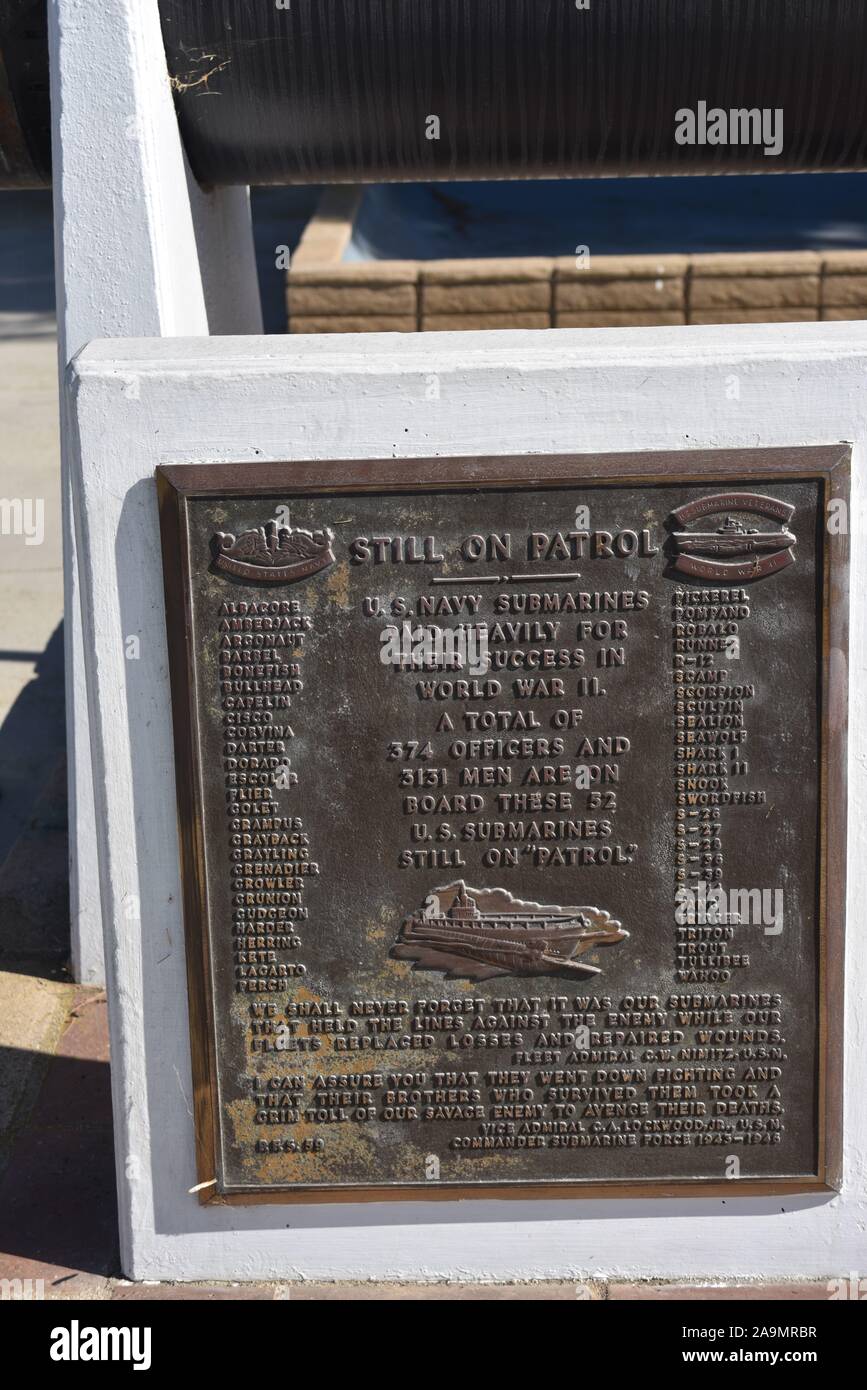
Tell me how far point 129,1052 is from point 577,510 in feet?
5.04

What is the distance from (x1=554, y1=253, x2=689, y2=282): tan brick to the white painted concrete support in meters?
3.97

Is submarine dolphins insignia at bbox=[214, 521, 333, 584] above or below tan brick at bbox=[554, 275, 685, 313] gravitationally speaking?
below

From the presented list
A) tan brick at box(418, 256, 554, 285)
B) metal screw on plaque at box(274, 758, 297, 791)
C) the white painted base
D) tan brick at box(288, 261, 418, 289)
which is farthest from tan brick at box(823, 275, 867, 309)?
metal screw on plaque at box(274, 758, 297, 791)

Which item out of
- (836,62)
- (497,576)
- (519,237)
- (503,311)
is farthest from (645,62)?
→ (519,237)

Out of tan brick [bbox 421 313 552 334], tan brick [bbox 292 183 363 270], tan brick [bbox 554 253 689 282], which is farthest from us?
tan brick [bbox 292 183 363 270]

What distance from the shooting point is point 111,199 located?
12.4 feet

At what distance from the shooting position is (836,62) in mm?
3830

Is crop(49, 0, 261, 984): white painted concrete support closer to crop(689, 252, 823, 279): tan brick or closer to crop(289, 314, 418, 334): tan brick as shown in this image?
crop(289, 314, 418, 334): tan brick

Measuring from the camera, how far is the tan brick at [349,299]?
770 cm

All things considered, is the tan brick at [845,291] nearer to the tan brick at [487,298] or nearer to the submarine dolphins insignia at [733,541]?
the tan brick at [487,298]

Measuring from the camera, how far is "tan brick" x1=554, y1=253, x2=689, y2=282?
25.5 ft

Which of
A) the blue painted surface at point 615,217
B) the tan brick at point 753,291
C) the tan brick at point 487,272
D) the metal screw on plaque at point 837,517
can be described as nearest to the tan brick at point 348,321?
the tan brick at point 487,272

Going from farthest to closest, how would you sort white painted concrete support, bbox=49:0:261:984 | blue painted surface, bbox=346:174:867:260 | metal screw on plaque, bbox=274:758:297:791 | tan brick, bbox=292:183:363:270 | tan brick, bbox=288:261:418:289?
blue painted surface, bbox=346:174:867:260
tan brick, bbox=292:183:363:270
tan brick, bbox=288:261:418:289
white painted concrete support, bbox=49:0:261:984
metal screw on plaque, bbox=274:758:297:791

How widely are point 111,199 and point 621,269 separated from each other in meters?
4.52
